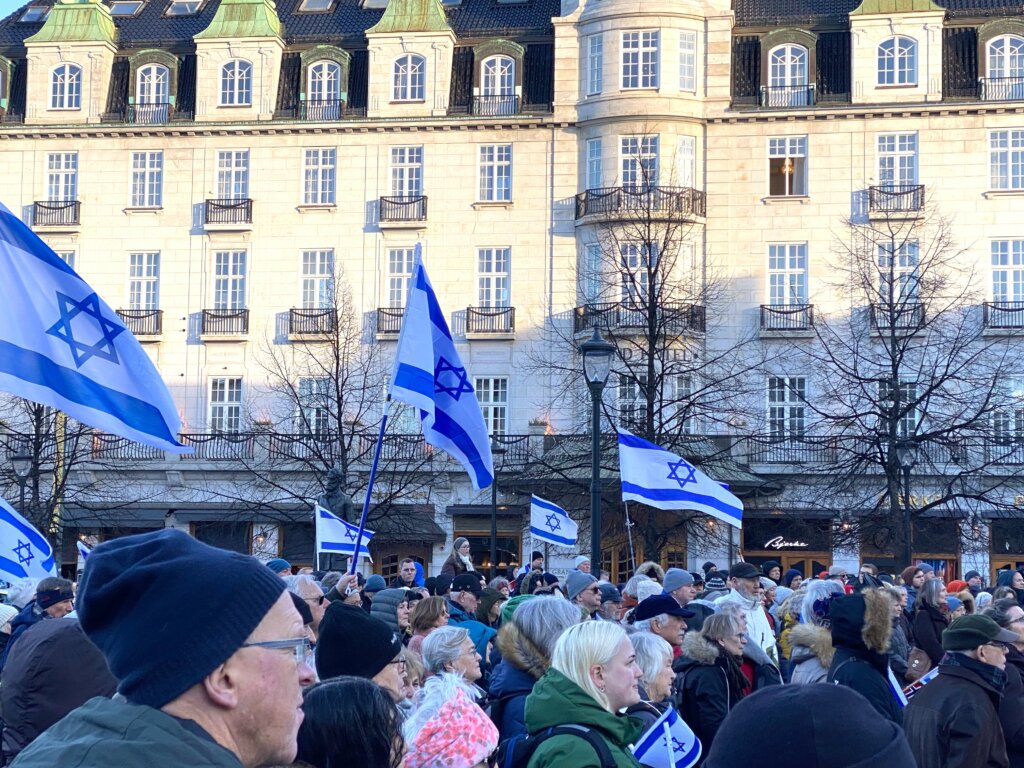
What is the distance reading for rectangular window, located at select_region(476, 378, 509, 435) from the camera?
1730 inches

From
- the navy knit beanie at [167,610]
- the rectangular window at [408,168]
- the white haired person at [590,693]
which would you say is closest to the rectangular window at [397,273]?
the rectangular window at [408,168]

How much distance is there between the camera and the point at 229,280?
45531mm

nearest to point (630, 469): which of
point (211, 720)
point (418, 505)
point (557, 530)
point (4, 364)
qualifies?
point (557, 530)

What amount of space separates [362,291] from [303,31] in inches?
350

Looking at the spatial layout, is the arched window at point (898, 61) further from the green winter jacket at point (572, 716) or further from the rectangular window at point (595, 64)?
the green winter jacket at point (572, 716)

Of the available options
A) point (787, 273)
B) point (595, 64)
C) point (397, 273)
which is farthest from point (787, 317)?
point (397, 273)

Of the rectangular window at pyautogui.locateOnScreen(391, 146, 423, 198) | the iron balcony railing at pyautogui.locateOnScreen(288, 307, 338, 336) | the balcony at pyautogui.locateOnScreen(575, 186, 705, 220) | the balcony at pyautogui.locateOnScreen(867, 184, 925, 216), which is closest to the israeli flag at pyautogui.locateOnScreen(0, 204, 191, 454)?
the balcony at pyautogui.locateOnScreen(575, 186, 705, 220)

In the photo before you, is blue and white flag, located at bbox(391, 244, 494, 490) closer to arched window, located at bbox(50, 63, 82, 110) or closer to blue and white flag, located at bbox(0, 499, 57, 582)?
blue and white flag, located at bbox(0, 499, 57, 582)

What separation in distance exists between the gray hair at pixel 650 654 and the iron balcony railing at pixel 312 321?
1442 inches

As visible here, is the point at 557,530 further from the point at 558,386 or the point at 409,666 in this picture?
the point at 558,386

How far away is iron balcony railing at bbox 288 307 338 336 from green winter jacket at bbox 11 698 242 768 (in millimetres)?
41293

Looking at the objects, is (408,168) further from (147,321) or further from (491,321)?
(147,321)

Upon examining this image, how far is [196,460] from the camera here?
146 feet

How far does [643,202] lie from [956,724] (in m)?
35.5
